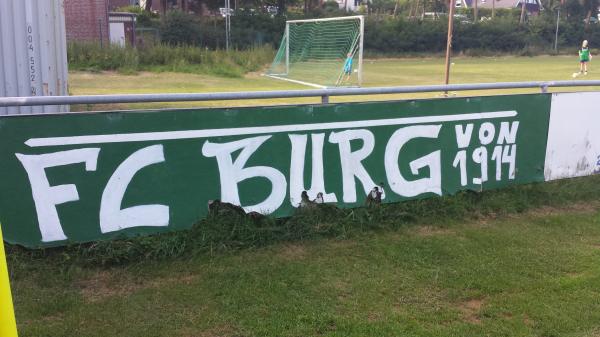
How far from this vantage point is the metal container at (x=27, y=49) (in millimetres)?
5941

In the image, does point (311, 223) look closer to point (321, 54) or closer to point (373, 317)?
point (373, 317)

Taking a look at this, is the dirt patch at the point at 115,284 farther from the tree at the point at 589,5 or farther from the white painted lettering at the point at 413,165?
the tree at the point at 589,5

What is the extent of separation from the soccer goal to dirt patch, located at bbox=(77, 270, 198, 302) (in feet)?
74.5

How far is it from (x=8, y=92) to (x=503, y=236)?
5.34 m

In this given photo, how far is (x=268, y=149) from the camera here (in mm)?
4617

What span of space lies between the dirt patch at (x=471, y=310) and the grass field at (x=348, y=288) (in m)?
0.01

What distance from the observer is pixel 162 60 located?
33.5m

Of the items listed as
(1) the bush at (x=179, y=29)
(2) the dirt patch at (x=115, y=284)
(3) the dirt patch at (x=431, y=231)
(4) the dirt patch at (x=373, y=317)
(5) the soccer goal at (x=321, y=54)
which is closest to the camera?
(4) the dirt patch at (x=373, y=317)

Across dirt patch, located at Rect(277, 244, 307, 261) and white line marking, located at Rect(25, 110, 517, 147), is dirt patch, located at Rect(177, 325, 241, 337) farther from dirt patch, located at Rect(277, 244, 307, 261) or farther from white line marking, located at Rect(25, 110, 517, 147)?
white line marking, located at Rect(25, 110, 517, 147)

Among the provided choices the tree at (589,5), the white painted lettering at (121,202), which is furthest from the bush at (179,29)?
the tree at (589,5)

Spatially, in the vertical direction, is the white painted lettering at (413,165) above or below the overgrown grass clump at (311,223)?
above

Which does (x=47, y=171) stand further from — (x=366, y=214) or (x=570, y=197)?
(x=570, y=197)

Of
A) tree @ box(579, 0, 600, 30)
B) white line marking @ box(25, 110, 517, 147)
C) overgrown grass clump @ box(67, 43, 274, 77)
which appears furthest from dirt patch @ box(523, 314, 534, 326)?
tree @ box(579, 0, 600, 30)

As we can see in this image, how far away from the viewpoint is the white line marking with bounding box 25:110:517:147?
389 cm
